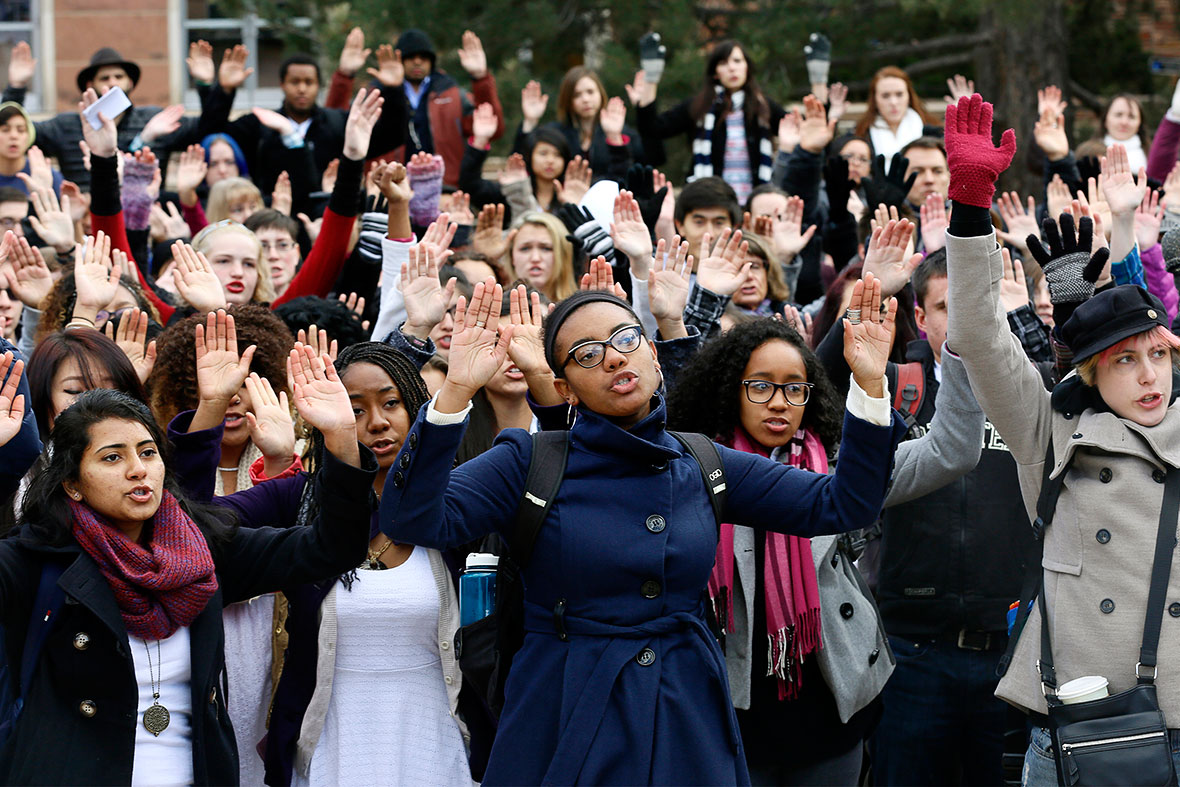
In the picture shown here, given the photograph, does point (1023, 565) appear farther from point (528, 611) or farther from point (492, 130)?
point (492, 130)

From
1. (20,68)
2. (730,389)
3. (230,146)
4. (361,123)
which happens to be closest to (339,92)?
(230,146)

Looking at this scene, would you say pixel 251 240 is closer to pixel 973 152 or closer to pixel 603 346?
pixel 603 346

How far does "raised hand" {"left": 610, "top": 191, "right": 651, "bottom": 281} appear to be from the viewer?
5.24 m

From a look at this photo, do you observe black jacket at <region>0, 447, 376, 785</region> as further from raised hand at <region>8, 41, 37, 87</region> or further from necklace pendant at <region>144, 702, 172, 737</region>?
raised hand at <region>8, 41, 37, 87</region>

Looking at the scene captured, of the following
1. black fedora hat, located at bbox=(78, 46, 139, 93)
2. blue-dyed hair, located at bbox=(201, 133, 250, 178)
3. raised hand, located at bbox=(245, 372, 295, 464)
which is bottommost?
raised hand, located at bbox=(245, 372, 295, 464)

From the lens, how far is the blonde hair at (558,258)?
255 inches

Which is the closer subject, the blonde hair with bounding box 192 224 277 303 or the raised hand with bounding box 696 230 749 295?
the raised hand with bounding box 696 230 749 295

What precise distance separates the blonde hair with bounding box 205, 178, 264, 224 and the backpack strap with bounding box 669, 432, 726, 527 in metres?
4.69

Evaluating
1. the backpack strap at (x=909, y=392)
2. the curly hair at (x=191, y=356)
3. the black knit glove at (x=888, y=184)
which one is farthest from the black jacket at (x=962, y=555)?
the black knit glove at (x=888, y=184)

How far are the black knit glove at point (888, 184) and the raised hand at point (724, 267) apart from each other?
1.93m

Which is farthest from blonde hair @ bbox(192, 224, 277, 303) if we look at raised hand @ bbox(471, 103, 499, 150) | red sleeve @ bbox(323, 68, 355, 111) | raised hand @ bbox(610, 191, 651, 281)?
red sleeve @ bbox(323, 68, 355, 111)

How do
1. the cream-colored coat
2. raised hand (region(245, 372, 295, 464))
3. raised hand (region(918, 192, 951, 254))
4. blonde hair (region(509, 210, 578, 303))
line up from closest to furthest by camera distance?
the cream-colored coat, raised hand (region(245, 372, 295, 464)), raised hand (region(918, 192, 951, 254)), blonde hair (region(509, 210, 578, 303))

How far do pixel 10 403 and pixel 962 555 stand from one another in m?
2.84

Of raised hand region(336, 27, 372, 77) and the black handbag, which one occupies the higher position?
raised hand region(336, 27, 372, 77)
